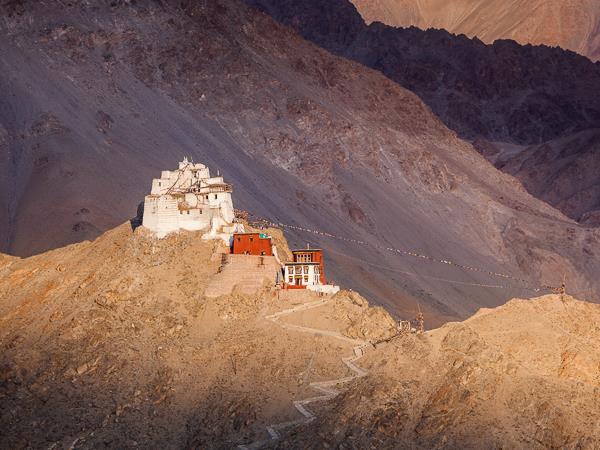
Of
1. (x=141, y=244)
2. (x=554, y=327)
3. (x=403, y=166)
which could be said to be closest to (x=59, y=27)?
(x=403, y=166)

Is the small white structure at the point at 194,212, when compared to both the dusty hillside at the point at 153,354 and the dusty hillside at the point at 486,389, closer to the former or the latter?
the dusty hillside at the point at 153,354

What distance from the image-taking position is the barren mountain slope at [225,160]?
143 metres

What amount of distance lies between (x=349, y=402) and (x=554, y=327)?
31.4 ft

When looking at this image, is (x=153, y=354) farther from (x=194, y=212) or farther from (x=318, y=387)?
(x=194, y=212)

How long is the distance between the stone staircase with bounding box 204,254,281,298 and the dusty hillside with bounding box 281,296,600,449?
14.5 meters

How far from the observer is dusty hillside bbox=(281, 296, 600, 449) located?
53.3m

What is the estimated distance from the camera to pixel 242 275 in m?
74.7

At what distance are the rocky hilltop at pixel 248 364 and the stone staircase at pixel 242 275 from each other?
377mm

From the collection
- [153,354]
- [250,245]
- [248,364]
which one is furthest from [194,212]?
[248,364]

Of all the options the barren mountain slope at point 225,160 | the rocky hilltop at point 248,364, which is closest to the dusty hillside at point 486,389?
the rocky hilltop at point 248,364

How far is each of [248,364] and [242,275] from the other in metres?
9.13

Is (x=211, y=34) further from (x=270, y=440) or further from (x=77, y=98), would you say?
(x=270, y=440)

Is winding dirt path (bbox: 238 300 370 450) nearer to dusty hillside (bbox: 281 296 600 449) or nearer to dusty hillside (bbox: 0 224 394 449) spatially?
dusty hillside (bbox: 0 224 394 449)

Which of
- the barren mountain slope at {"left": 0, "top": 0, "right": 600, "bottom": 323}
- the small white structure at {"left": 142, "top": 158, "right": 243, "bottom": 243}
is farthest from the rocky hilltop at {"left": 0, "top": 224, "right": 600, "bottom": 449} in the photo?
the barren mountain slope at {"left": 0, "top": 0, "right": 600, "bottom": 323}
